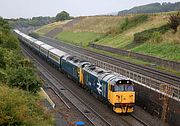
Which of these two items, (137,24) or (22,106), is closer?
(22,106)

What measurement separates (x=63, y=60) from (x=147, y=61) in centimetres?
1290

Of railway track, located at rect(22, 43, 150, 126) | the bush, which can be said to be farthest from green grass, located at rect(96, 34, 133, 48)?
railway track, located at rect(22, 43, 150, 126)

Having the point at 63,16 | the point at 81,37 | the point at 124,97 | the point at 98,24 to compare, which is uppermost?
the point at 124,97

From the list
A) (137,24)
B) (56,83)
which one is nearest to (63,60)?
(56,83)

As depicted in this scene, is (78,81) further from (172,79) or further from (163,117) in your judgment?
(163,117)

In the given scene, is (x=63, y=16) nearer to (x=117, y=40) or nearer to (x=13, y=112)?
(x=117, y=40)

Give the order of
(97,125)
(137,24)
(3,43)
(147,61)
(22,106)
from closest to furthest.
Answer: (22,106) < (97,125) < (3,43) < (147,61) < (137,24)

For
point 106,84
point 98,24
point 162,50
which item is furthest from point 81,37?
point 106,84

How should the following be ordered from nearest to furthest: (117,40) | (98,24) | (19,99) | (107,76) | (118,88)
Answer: (19,99) < (118,88) < (107,76) < (117,40) < (98,24)

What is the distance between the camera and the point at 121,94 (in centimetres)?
2828

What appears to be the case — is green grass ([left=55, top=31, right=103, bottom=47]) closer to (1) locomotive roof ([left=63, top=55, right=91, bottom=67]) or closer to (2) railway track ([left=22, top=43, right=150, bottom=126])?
(1) locomotive roof ([left=63, top=55, right=91, bottom=67])

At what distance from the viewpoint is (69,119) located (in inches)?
1100

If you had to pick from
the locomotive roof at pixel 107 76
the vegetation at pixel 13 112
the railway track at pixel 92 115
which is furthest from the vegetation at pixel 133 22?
Result: the vegetation at pixel 13 112

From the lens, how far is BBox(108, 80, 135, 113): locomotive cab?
28234 millimetres
